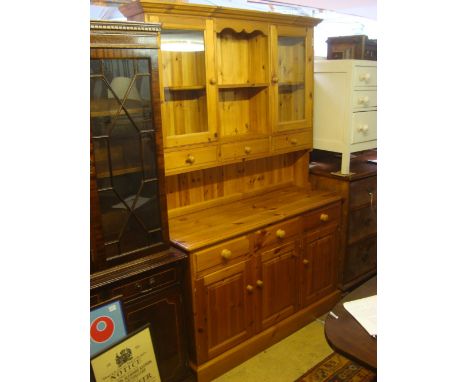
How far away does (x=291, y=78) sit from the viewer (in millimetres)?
2668

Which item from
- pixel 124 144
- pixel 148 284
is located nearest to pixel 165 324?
pixel 148 284

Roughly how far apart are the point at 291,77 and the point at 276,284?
52.9 inches

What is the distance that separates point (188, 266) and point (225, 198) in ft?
2.44

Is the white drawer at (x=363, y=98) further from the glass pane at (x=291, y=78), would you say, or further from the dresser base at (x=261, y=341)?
the dresser base at (x=261, y=341)

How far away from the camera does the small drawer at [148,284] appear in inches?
72.8

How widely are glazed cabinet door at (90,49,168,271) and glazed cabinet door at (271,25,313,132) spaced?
970 mm

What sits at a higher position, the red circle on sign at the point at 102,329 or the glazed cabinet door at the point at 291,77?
the glazed cabinet door at the point at 291,77

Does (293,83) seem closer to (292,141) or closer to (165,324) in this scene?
(292,141)

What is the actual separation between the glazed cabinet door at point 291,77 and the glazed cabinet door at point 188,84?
0.49 meters

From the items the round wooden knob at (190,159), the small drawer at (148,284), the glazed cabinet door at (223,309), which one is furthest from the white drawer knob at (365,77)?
the small drawer at (148,284)

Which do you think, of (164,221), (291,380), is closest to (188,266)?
(164,221)

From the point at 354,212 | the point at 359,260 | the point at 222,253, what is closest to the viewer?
the point at 222,253

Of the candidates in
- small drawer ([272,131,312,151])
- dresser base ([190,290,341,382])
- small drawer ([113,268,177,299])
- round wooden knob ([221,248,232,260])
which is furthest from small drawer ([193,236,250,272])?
small drawer ([272,131,312,151])
